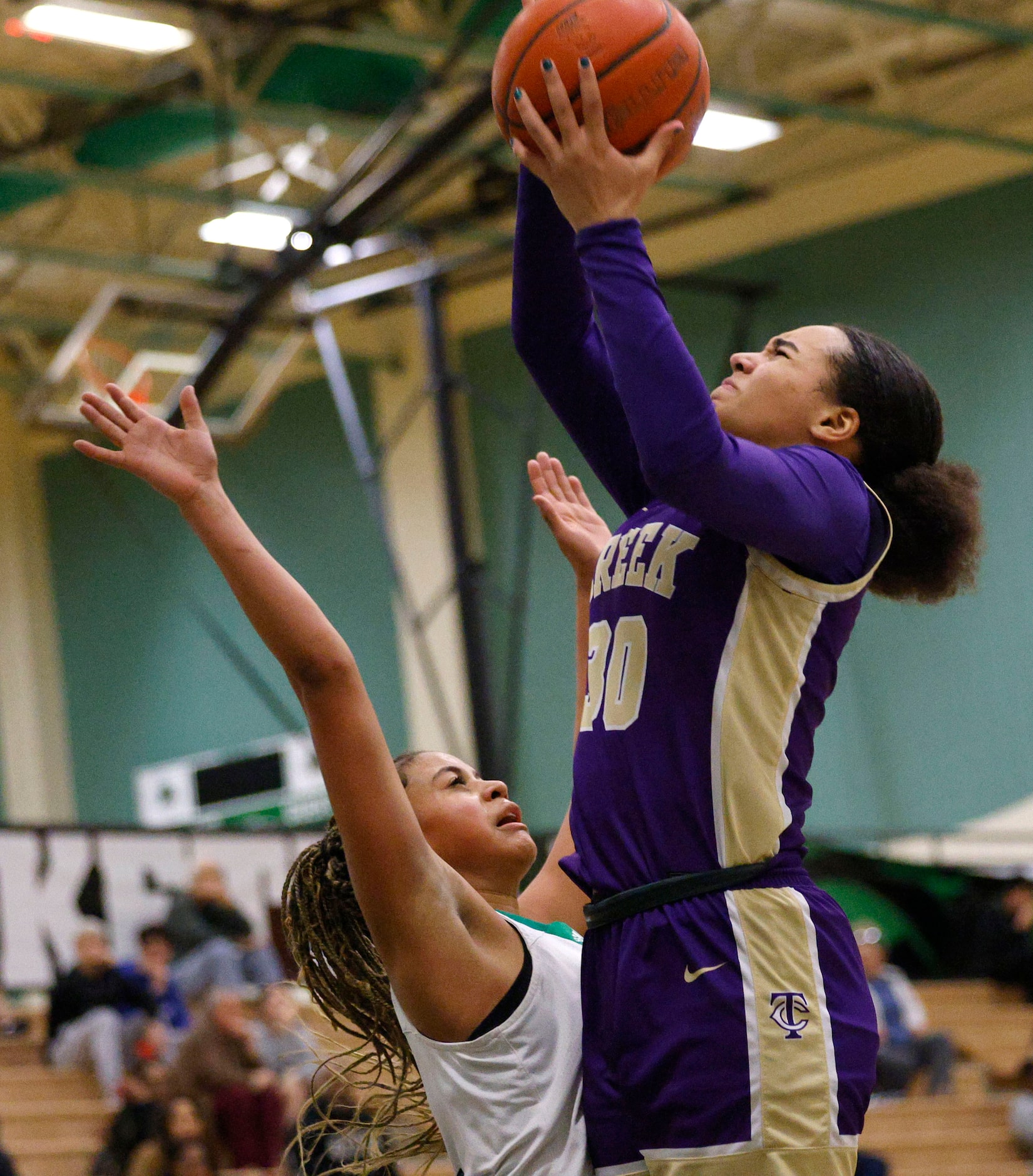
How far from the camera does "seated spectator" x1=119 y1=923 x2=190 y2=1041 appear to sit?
10.2 meters

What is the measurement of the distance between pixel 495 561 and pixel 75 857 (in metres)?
5.23

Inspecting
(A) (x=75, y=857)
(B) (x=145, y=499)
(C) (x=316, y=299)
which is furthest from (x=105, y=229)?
(A) (x=75, y=857)

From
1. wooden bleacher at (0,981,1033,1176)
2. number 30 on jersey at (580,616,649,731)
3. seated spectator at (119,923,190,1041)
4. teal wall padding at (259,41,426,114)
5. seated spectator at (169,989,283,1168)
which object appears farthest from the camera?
teal wall padding at (259,41,426,114)

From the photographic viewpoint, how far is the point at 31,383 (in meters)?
16.1

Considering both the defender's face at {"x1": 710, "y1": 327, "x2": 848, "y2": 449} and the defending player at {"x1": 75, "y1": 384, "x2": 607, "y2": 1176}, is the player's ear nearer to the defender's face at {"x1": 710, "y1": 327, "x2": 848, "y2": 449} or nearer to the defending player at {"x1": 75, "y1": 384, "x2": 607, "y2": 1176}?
the defender's face at {"x1": 710, "y1": 327, "x2": 848, "y2": 449}

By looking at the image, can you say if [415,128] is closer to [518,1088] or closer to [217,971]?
[217,971]

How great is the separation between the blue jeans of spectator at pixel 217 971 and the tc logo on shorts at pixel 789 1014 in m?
8.40

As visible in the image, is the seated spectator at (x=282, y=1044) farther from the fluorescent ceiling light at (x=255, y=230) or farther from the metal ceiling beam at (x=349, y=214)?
the fluorescent ceiling light at (x=255, y=230)

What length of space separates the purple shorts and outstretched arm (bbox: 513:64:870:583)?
1.46 ft

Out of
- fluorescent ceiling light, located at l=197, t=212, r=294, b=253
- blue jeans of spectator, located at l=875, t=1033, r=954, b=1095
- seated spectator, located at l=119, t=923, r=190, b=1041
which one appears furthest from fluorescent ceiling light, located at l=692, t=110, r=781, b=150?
seated spectator, located at l=119, t=923, r=190, b=1041

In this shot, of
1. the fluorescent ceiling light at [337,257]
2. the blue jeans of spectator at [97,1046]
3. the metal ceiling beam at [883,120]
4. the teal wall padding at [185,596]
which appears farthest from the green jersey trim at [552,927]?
the teal wall padding at [185,596]

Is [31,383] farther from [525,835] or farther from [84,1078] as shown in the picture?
[525,835]

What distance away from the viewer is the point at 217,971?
10242 millimetres

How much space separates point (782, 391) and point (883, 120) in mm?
10270
